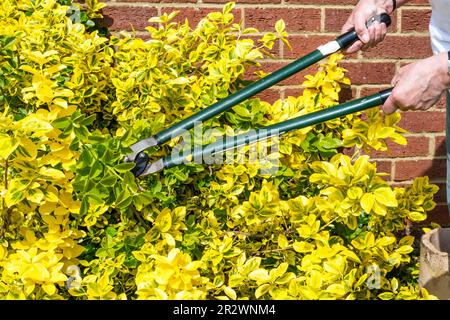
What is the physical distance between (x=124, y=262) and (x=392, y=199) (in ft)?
2.66

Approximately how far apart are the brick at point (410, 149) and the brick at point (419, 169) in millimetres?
39

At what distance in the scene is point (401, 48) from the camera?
2857 mm

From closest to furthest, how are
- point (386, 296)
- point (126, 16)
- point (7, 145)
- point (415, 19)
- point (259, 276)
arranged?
1. point (7, 145)
2. point (259, 276)
3. point (386, 296)
4. point (126, 16)
5. point (415, 19)

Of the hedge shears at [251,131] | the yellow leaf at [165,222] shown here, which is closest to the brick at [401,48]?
the hedge shears at [251,131]

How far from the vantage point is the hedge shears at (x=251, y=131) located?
171 cm

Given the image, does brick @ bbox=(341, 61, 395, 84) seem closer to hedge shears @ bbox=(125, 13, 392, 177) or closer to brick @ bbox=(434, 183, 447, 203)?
brick @ bbox=(434, 183, 447, 203)

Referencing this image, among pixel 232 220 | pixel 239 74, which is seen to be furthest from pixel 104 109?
pixel 232 220

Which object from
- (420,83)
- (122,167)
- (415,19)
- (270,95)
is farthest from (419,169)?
(122,167)

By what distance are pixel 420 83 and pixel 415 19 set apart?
1.23 meters

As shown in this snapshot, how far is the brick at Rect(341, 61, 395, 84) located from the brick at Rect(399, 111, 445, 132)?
0.21 m

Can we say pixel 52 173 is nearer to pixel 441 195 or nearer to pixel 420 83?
pixel 420 83

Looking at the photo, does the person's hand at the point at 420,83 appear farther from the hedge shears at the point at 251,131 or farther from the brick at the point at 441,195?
the brick at the point at 441,195

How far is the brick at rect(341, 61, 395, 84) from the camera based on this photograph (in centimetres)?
286

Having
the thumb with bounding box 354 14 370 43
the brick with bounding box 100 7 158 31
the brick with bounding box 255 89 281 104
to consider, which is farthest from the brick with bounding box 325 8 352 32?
the brick with bounding box 100 7 158 31
